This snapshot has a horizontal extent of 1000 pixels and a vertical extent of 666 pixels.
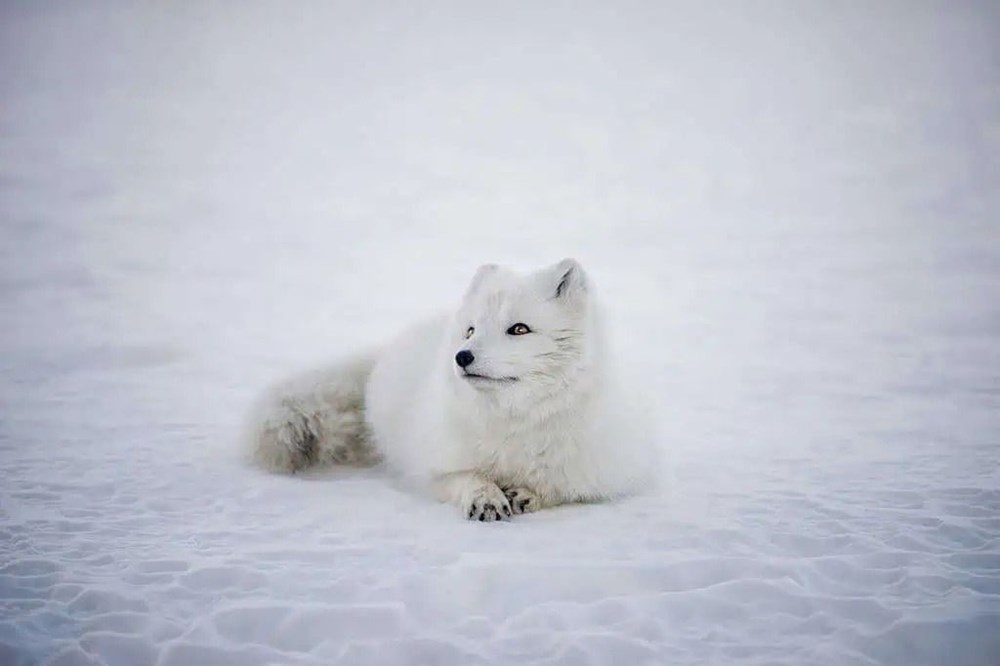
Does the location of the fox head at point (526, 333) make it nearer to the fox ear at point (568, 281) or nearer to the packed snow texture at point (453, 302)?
the fox ear at point (568, 281)

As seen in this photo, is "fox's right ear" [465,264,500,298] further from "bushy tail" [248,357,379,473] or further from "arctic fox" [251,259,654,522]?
"bushy tail" [248,357,379,473]

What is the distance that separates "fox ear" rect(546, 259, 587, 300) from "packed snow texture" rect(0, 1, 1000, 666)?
3.04ft

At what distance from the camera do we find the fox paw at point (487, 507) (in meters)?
3.37

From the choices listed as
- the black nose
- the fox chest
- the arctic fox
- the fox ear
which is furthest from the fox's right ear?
the fox chest

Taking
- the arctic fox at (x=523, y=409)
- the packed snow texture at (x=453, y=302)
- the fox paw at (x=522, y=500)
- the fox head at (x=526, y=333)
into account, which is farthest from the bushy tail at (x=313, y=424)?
the fox paw at (x=522, y=500)

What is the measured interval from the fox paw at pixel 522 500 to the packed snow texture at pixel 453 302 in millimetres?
172

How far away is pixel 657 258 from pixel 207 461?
1191 cm

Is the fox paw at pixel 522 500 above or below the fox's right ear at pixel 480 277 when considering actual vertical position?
below

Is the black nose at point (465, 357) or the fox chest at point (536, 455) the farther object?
the fox chest at point (536, 455)

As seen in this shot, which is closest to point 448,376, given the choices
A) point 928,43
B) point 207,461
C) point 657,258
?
point 207,461

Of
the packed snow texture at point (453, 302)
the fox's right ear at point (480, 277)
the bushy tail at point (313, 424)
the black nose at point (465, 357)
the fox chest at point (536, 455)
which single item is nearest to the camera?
the packed snow texture at point (453, 302)

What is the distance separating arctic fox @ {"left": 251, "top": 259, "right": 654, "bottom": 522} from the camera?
3.44 metres

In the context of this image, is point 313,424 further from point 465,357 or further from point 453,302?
point 453,302

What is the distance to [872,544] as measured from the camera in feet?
10.1
